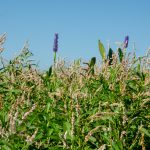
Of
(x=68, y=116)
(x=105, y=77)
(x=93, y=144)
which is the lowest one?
(x=93, y=144)

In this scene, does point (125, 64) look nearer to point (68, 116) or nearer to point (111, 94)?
point (111, 94)

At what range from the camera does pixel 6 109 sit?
3.39 meters

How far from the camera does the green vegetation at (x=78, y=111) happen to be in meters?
2.69

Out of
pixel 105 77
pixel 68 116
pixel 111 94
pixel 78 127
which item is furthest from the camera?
pixel 105 77

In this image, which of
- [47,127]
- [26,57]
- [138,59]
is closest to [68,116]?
[47,127]

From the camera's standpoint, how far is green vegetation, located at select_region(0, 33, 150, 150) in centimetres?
269

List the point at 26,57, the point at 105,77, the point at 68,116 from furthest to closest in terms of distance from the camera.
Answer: the point at 26,57, the point at 105,77, the point at 68,116

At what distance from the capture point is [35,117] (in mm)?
3178

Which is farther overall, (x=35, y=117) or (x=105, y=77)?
(x=105, y=77)

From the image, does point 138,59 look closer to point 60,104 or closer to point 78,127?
point 60,104

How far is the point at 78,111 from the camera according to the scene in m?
2.69

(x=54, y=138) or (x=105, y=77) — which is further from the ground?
(x=105, y=77)

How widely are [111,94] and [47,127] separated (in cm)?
81

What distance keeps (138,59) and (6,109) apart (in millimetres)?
1756
